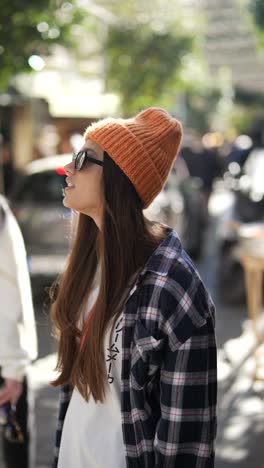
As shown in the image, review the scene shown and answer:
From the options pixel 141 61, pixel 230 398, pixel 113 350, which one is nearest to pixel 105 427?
pixel 113 350

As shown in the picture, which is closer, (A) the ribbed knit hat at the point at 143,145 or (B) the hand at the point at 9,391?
(A) the ribbed knit hat at the point at 143,145

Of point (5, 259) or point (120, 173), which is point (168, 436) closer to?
point (120, 173)

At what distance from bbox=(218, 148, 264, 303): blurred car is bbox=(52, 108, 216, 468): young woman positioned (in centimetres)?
625

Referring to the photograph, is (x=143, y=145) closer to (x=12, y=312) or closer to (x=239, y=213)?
(x=12, y=312)

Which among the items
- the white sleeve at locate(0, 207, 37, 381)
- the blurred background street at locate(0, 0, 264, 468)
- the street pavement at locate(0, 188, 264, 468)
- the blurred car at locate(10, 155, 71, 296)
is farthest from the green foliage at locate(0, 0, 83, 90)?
the blurred car at locate(10, 155, 71, 296)

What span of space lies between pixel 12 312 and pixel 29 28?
249 cm

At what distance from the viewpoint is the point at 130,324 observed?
2152 mm

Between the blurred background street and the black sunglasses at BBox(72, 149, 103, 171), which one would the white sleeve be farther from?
the black sunglasses at BBox(72, 149, 103, 171)

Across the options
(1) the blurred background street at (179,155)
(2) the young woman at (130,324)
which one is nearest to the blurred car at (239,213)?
(1) the blurred background street at (179,155)

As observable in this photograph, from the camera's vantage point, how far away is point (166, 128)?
7.64 ft

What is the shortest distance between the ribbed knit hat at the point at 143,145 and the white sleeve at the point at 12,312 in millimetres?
960

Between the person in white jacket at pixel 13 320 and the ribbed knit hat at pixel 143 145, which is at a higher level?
the ribbed knit hat at pixel 143 145

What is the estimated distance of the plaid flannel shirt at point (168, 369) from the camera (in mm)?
2092

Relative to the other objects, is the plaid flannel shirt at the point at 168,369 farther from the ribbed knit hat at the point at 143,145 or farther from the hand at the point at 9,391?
the hand at the point at 9,391
